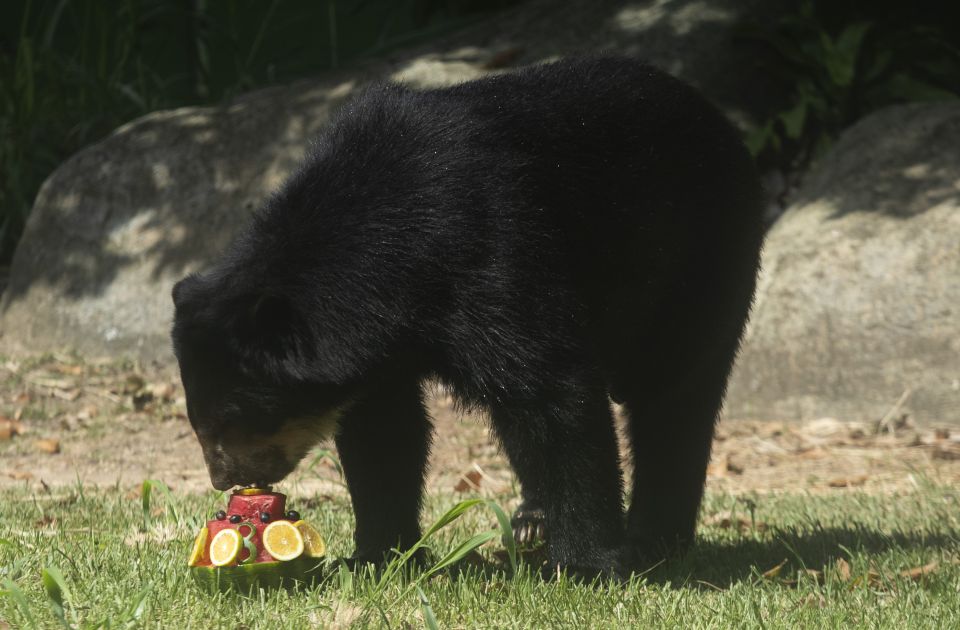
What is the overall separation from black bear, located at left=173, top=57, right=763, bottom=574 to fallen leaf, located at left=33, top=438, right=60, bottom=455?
317cm

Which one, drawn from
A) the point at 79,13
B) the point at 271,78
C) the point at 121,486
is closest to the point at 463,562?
the point at 121,486

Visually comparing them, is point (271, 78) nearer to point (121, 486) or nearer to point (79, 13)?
point (79, 13)

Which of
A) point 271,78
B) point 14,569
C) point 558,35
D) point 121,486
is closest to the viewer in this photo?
point 14,569

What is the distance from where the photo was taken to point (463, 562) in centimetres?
412

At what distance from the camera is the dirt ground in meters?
6.08

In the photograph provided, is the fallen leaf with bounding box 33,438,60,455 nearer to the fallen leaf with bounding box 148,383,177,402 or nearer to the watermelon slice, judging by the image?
→ the fallen leaf with bounding box 148,383,177,402

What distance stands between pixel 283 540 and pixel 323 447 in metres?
2.50

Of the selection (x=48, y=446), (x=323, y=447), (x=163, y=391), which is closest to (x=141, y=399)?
(x=163, y=391)

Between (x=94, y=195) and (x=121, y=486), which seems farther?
(x=94, y=195)

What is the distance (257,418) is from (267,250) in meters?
0.49

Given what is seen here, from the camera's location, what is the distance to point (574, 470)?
366 cm

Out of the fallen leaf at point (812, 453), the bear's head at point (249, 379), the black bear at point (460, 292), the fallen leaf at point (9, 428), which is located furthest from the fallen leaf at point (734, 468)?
the fallen leaf at point (9, 428)

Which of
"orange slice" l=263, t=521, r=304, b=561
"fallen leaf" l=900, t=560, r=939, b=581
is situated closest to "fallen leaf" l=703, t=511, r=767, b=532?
"fallen leaf" l=900, t=560, r=939, b=581

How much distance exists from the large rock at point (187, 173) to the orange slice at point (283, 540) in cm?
542
